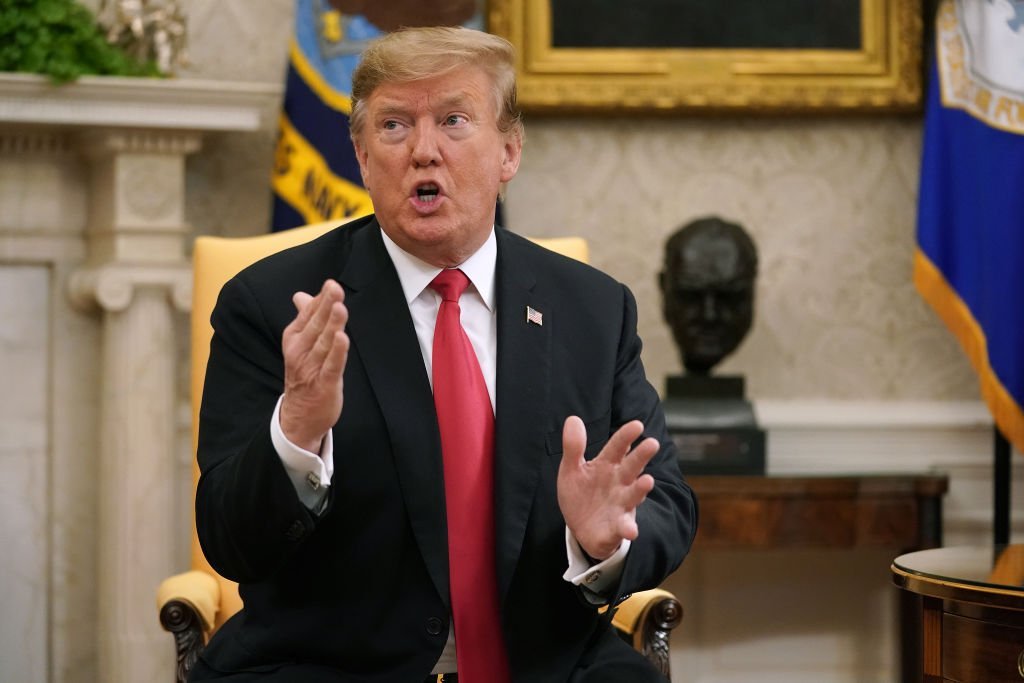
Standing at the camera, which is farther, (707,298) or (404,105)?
(707,298)

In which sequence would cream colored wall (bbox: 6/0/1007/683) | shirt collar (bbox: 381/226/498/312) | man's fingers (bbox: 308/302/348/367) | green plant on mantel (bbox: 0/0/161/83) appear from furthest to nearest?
cream colored wall (bbox: 6/0/1007/683)
green plant on mantel (bbox: 0/0/161/83)
shirt collar (bbox: 381/226/498/312)
man's fingers (bbox: 308/302/348/367)

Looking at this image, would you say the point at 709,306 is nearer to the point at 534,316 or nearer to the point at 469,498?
the point at 534,316

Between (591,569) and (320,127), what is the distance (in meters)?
2.53

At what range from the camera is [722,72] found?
182 inches

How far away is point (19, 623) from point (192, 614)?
1973 mm

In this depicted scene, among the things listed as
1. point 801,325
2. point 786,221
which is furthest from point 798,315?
point 786,221

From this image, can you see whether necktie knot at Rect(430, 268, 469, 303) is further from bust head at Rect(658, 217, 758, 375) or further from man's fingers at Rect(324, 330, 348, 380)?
bust head at Rect(658, 217, 758, 375)

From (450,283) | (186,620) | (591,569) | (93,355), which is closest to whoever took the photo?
(591,569)

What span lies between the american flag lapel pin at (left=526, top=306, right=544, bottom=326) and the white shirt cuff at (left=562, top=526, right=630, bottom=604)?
16.4 inches

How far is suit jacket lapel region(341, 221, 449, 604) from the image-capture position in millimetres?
2109

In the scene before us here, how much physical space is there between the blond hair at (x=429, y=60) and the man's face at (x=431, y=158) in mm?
16

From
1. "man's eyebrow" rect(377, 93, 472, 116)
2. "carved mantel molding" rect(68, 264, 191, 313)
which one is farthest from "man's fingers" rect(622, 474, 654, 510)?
"carved mantel molding" rect(68, 264, 191, 313)

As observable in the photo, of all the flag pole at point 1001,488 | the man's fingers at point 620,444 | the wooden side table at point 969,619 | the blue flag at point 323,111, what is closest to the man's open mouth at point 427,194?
the man's fingers at point 620,444

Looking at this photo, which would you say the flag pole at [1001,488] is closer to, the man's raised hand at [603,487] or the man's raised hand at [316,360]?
the man's raised hand at [603,487]
